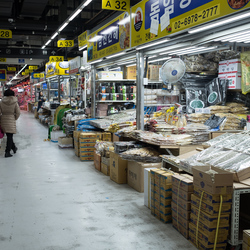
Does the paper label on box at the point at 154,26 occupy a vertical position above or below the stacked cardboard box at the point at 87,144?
above

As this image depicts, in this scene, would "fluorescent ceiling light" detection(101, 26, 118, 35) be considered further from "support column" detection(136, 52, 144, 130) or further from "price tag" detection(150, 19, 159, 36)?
"price tag" detection(150, 19, 159, 36)

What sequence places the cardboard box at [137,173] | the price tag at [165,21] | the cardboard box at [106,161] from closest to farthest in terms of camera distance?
the price tag at [165,21] → the cardboard box at [137,173] → the cardboard box at [106,161]

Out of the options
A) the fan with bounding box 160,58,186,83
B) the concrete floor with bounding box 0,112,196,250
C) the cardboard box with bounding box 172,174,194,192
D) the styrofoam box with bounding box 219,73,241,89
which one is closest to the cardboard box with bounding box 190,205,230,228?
the cardboard box with bounding box 172,174,194,192

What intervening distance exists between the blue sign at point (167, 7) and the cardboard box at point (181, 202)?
249 cm

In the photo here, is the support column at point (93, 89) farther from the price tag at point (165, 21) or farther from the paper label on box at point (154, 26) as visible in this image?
the price tag at point (165, 21)

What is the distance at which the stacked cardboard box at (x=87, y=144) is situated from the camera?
317 inches

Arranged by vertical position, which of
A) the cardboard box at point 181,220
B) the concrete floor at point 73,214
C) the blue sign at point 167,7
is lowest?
the concrete floor at point 73,214

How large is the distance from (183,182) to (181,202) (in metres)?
0.24

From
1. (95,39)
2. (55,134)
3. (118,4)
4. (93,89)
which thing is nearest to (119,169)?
(118,4)

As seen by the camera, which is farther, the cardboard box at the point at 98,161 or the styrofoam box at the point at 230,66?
the cardboard box at the point at 98,161

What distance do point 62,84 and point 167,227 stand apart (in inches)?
546

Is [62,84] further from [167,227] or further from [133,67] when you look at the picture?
[167,227]

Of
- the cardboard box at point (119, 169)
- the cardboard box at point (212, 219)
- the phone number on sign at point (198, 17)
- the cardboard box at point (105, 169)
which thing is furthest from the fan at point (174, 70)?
the cardboard box at point (212, 219)

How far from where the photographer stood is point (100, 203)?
4.97 metres
